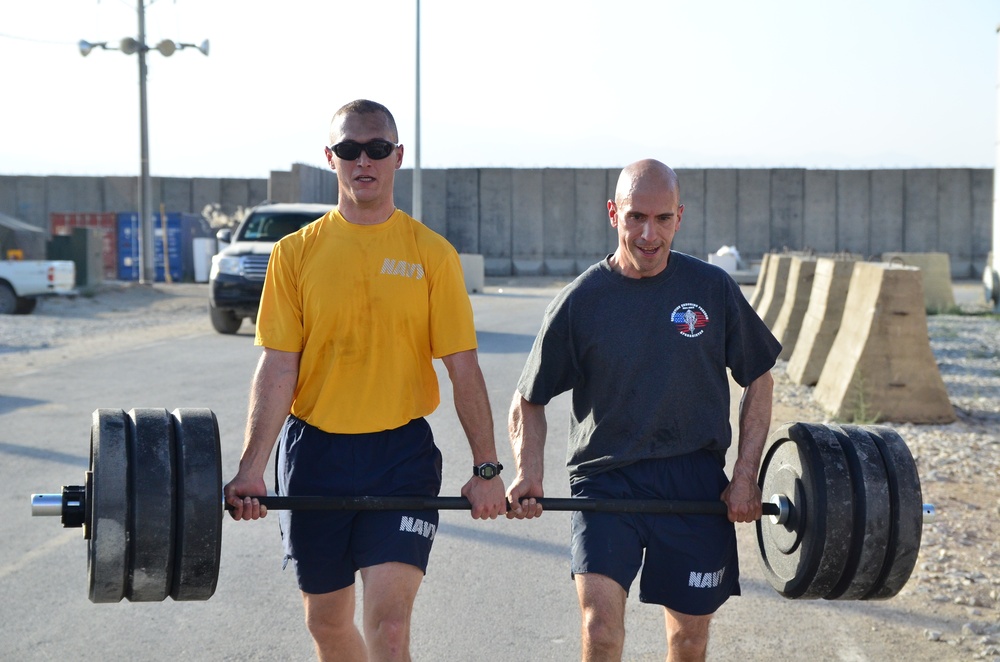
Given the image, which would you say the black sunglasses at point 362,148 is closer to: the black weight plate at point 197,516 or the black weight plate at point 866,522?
the black weight plate at point 197,516

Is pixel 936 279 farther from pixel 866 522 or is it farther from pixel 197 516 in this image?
pixel 197 516

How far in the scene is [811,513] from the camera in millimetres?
4062

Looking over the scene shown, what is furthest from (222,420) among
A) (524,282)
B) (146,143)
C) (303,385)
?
(524,282)

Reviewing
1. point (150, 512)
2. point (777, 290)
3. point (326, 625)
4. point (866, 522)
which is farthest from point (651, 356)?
point (777, 290)

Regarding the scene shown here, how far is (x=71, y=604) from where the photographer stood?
5695 mm

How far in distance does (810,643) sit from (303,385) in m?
2.56

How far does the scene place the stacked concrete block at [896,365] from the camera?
10.2 meters

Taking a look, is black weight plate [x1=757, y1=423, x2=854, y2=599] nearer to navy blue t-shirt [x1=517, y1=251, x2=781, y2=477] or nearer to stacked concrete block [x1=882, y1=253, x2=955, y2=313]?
navy blue t-shirt [x1=517, y1=251, x2=781, y2=477]

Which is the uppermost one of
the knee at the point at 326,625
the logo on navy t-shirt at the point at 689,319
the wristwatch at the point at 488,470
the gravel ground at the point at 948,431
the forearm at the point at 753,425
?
the logo on navy t-shirt at the point at 689,319

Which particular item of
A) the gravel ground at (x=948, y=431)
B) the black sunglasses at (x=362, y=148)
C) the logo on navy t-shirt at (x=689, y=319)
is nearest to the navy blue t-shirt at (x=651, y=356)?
the logo on navy t-shirt at (x=689, y=319)

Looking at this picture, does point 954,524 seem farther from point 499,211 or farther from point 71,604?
point 499,211

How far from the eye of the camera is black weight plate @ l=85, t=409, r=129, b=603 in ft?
12.0

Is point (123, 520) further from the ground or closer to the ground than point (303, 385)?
closer to the ground

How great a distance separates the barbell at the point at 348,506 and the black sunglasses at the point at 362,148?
0.97 metres
